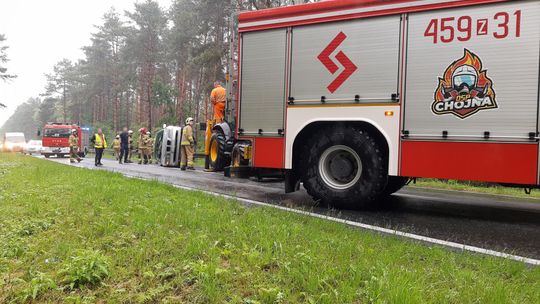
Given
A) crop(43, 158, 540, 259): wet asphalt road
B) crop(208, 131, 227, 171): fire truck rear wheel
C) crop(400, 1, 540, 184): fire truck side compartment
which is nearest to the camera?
crop(43, 158, 540, 259): wet asphalt road

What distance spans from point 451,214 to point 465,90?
1.97 meters

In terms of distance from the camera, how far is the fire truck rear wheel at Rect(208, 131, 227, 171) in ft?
31.4

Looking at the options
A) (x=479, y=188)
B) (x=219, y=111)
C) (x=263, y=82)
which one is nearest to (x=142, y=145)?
(x=219, y=111)

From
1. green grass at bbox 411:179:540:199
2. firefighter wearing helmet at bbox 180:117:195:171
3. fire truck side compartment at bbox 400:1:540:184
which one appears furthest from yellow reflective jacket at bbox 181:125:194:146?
fire truck side compartment at bbox 400:1:540:184

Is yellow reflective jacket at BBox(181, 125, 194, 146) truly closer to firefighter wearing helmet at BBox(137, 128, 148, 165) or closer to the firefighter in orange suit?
the firefighter in orange suit

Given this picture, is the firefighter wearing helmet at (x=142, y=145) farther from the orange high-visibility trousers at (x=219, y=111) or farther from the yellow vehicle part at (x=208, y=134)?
the orange high-visibility trousers at (x=219, y=111)

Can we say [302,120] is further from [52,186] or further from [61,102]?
[61,102]

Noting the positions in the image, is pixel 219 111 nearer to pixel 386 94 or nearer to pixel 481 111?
pixel 386 94

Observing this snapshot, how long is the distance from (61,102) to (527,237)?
84.1m

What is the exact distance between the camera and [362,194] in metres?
5.77

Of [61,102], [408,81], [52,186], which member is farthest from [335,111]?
[61,102]

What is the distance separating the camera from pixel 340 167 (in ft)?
19.8

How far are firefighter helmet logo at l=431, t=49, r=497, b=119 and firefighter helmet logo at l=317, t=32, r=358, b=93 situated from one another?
1.26 metres

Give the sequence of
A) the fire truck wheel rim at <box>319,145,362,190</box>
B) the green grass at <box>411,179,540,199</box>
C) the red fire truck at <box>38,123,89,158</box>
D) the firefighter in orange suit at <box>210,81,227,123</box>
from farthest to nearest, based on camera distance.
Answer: the red fire truck at <box>38,123,89,158</box> < the firefighter in orange suit at <box>210,81,227,123</box> < the green grass at <box>411,179,540,199</box> < the fire truck wheel rim at <box>319,145,362,190</box>
